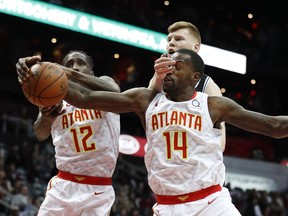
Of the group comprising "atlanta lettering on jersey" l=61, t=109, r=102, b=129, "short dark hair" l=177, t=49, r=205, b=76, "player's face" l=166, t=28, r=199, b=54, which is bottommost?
"atlanta lettering on jersey" l=61, t=109, r=102, b=129

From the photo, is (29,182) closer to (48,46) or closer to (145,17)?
(145,17)

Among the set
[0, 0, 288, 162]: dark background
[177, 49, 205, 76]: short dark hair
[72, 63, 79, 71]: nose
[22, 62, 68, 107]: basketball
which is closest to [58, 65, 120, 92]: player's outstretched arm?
[22, 62, 68, 107]: basketball

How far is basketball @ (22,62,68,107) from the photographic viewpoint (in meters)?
4.29

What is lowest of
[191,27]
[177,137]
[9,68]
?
[177,137]

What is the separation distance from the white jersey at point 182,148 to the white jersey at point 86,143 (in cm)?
100

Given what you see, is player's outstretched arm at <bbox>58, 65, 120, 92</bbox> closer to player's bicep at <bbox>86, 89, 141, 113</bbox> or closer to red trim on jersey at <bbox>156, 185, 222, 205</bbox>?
player's bicep at <bbox>86, 89, 141, 113</bbox>

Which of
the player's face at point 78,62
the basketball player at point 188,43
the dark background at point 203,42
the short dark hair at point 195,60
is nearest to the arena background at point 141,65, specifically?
the dark background at point 203,42

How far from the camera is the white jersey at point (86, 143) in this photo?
18.0ft

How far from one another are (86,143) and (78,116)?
0.27 m

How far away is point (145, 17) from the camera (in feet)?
66.4

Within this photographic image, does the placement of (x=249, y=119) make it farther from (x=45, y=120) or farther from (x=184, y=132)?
(x=45, y=120)

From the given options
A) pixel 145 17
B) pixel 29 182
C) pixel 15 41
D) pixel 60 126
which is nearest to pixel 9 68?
pixel 15 41

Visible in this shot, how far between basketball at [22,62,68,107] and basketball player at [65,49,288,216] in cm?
21

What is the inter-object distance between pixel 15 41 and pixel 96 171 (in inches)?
673
